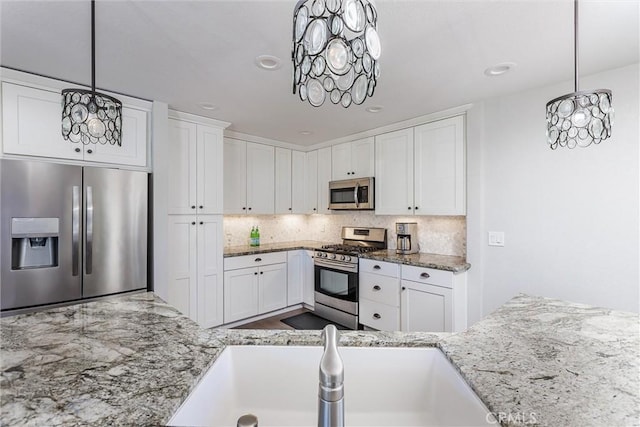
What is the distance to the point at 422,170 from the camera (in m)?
3.24

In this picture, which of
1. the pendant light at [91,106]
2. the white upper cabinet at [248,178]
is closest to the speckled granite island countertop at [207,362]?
the pendant light at [91,106]

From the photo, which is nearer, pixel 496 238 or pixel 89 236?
pixel 89 236

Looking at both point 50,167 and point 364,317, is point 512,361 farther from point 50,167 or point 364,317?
point 50,167

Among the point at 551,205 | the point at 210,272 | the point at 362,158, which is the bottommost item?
the point at 210,272

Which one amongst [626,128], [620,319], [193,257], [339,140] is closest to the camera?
[620,319]

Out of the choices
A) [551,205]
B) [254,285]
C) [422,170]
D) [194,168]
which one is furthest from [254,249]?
[551,205]

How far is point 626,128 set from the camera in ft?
6.86

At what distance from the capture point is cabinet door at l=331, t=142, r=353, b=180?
13.4 feet

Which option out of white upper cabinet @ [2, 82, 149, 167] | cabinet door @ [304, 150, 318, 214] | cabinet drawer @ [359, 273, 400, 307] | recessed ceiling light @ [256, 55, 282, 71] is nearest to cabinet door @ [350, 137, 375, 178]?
cabinet door @ [304, 150, 318, 214]

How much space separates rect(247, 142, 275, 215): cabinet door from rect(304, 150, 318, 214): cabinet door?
612 mm

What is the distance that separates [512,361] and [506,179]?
7.07 ft

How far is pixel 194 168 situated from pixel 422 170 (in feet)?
8.03

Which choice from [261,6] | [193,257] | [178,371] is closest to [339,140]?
[193,257]

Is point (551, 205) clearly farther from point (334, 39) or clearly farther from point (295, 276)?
point (295, 276)
